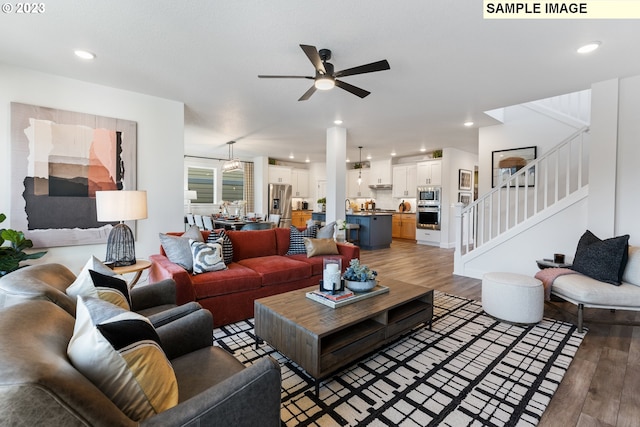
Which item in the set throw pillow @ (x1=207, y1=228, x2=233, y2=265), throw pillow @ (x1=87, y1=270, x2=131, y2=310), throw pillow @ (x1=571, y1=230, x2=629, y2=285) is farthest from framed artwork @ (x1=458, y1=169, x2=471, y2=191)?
throw pillow @ (x1=87, y1=270, x2=131, y2=310)

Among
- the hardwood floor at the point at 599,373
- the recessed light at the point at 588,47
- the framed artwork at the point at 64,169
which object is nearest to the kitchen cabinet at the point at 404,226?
the hardwood floor at the point at 599,373

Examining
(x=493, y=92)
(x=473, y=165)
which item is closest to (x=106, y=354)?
(x=493, y=92)

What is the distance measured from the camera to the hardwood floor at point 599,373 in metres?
1.66

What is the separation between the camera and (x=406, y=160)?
9.25 m

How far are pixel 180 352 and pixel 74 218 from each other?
3.01 meters

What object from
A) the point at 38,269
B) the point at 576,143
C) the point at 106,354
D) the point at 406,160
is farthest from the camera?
the point at 406,160

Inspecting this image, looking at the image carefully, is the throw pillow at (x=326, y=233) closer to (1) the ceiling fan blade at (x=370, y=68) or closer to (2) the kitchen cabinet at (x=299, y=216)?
(1) the ceiling fan blade at (x=370, y=68)

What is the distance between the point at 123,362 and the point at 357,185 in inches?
385

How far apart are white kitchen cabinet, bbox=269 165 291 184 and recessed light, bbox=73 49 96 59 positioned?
6769 mm

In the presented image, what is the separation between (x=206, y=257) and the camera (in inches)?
117

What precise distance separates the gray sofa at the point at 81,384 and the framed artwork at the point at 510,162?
16.6 feet

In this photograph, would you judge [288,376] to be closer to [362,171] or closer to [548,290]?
[548,290]

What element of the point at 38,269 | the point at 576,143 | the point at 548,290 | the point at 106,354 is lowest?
the point at 548,290

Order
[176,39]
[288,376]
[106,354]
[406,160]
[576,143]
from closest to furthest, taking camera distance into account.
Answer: [106,354] < [288,376] < [176,39] < [576,143] < [406,160]
